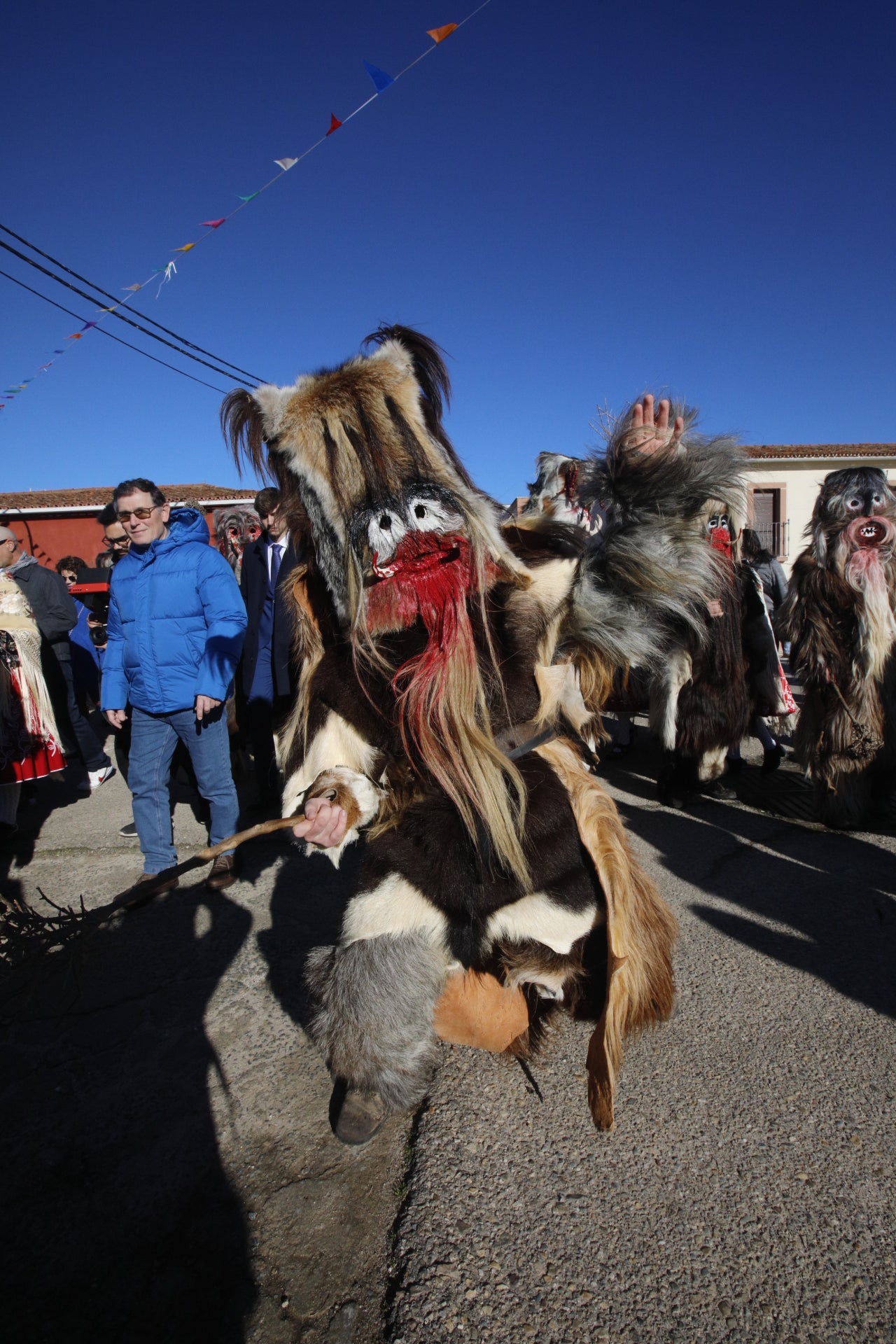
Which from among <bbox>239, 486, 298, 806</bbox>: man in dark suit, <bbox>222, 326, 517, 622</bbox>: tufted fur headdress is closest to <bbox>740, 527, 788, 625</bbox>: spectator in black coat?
<bbox>239, 486, 298, 806</bbox>: man in dark suit

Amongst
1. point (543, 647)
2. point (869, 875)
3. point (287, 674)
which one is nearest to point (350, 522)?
point (543, 647)

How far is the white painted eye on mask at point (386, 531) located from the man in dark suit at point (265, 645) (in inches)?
98.2

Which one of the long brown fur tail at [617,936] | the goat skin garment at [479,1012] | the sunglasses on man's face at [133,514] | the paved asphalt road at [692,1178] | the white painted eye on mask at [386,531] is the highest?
the sunglasses on man's face at [133,514]

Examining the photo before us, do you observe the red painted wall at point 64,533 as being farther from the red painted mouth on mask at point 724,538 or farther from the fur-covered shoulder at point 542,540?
the fur-covered shoulder at point 542,540

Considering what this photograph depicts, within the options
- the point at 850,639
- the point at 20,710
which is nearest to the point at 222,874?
the point at 20,710

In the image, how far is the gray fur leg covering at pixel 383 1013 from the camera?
67.1 inches

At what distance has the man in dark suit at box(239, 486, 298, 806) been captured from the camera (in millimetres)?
4188

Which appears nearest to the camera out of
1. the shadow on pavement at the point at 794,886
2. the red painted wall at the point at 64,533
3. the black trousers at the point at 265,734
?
the shadow on pavement at the point at 794,886

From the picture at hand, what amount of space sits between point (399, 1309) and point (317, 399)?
2.13 metres

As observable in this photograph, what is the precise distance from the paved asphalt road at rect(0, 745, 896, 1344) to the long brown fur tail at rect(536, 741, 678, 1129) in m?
0.28

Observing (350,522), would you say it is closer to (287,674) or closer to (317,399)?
(317,399)

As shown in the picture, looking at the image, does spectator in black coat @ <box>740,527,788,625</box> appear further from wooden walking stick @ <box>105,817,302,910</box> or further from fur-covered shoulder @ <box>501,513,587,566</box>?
wooden walking stick @ <box>105,817,302,910</box>

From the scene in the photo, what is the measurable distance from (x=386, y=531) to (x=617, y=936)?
1.20 meters

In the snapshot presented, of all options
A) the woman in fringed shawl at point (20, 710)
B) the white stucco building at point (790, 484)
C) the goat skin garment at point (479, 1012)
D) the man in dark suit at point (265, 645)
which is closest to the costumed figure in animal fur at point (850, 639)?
the goat skin garment at point (479, 1012)
